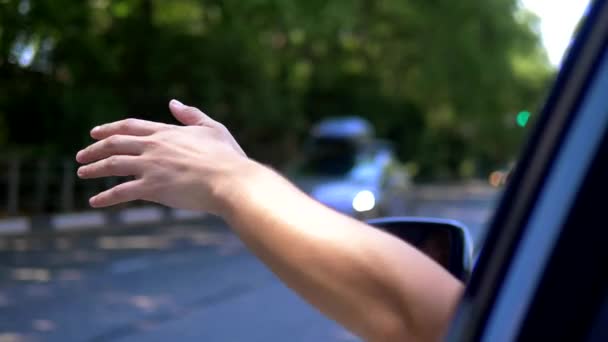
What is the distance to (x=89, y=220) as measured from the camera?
17547 mm

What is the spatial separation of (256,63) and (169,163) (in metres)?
23.0

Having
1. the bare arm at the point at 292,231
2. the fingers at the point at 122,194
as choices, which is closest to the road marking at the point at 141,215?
the fingers at the point at 122,194

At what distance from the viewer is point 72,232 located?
16516mm

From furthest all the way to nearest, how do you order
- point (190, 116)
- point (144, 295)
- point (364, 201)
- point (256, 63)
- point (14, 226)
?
point (256, 63) → point (364, 201) → point (14, 226) → point (144, 295) → point (190, 116)

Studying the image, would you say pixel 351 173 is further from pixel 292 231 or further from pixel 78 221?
pixel 292 231

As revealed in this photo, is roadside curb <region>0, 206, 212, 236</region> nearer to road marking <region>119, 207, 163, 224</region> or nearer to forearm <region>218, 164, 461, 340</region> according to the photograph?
road marking <region>119, 207, 163, 224</region>

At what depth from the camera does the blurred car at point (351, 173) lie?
52.4ft

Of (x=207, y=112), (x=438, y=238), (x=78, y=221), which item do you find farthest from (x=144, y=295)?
(x=207, y=112)

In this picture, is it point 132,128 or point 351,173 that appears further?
point 351,173

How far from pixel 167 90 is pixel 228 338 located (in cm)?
1592

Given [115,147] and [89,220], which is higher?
[115,147]

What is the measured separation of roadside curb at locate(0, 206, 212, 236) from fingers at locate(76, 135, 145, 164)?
13164 millimetres

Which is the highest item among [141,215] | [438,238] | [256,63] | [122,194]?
[256,63]

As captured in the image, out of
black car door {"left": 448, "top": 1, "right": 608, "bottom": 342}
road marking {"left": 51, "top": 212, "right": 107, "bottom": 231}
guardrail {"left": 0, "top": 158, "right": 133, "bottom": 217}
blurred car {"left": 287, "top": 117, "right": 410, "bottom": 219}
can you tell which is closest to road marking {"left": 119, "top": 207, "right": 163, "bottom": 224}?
road marking {"left": 51, "top": 212, "right": 107, "bottom": 231}
